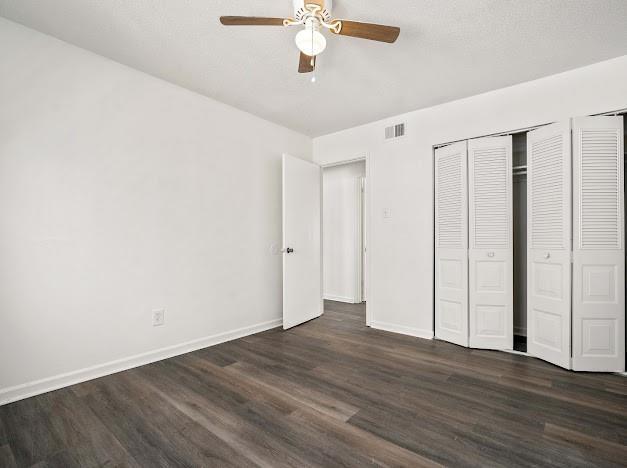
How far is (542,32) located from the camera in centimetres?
223

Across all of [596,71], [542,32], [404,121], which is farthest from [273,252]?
[596,71]

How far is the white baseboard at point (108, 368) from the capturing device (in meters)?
2.16

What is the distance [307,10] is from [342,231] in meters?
3.89

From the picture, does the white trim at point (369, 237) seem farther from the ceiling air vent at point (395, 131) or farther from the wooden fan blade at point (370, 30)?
the wooden fan blade at point (370, 30)

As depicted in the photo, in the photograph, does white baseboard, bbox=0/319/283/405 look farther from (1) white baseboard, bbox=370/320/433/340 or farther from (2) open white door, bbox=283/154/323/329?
(1) white baseboard, bbox=370/320/433/340

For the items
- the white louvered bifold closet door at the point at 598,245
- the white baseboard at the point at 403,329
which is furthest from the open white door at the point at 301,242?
the white louvered bifold closet door at the point at 598,245

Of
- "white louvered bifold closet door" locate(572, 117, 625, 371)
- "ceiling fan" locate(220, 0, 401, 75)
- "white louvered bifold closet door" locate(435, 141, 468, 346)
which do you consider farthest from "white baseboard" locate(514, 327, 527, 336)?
"ceiling fan" locate(220, 0, 401, 75)

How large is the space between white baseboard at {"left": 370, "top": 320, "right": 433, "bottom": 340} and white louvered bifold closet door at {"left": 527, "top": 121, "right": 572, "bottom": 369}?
92 cm

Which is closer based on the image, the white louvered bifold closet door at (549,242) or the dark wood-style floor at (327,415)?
the dark wood-style floor at (327,415)

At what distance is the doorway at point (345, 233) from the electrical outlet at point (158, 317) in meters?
2.72

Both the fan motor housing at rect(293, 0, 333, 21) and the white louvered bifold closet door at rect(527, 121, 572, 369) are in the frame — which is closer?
the fan motor housing at rect(293, 0, 333, 21)

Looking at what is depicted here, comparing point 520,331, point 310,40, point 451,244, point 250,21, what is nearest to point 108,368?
point 250,21

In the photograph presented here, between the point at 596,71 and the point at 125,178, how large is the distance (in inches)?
158

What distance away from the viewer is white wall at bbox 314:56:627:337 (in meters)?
2.77
